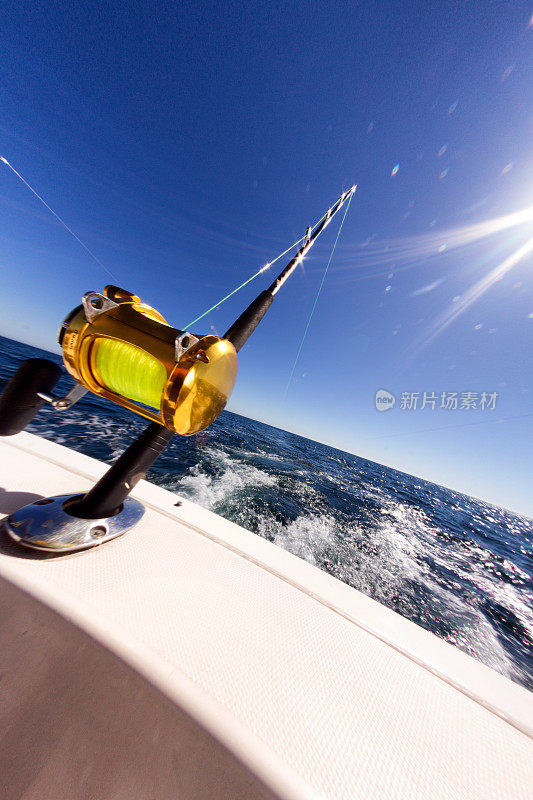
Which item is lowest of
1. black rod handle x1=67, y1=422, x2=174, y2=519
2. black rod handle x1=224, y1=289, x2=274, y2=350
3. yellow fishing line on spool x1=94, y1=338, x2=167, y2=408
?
black rod handle x1=67, y1=422, x2=174, y2=519

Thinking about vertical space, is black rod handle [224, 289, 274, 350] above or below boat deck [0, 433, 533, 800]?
above

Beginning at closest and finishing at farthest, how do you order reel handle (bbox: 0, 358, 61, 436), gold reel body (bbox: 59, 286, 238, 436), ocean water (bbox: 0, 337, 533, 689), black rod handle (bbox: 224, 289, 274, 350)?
gold reel body (bbox: 59, 286, 238, 436), reel handle (bbox: 0, 358, 61, 436), black rod handle (bbox: 224, 289, 274, 350), ocean water (bbox: 0, 337, 533, 689)

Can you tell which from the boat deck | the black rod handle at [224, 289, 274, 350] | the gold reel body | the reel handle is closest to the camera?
the boat deck

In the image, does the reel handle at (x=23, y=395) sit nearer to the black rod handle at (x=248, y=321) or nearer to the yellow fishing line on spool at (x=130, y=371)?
the yellow fishing line on spool at (x=130, y=371)

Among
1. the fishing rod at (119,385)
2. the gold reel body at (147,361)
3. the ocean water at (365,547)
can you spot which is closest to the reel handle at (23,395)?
the fishing rod at (119,385)

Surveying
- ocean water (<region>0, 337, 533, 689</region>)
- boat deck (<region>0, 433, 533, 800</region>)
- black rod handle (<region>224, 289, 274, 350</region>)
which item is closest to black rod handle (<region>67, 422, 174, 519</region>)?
boat deck (<region>0, 433, 533, 800</region>)

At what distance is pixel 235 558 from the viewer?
40.3 inches

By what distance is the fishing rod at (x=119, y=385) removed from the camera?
0.60m

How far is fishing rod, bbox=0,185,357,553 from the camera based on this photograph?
1.96ft

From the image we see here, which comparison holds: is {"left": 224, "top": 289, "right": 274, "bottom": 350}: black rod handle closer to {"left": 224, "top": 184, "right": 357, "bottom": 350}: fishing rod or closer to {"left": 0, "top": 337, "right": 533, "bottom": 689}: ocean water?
{"left": 224, "top": 184, "right": 357, "bottom": 350}: fishing rod

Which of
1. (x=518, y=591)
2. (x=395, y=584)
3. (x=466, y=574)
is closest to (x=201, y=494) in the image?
(x=395, y=584)

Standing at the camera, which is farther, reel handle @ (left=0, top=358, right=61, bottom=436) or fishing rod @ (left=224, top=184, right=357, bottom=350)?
fishing rod @ (left=224, top=184, right=357, bottom=350)

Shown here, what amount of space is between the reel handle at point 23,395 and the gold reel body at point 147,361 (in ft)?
0.74

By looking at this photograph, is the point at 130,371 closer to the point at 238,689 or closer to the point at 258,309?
the point at 258,309
